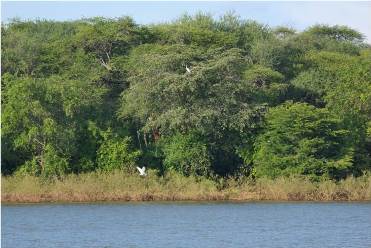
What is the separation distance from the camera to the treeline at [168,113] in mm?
35812

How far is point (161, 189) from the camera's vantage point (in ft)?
112

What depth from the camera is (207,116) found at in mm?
36094

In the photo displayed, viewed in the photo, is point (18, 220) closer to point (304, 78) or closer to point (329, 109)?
point (329, 109)

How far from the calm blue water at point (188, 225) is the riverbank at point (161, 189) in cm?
140

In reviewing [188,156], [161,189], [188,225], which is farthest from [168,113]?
[188,225]

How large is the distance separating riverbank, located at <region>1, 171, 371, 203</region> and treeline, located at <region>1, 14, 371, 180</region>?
1235 millimetres

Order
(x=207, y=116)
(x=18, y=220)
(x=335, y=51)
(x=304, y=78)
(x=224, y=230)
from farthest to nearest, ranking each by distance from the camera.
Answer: (x=335, y=51), (x=304, y=78), (x=207, y=116), (x=18, y=220), (x=224, y=230)

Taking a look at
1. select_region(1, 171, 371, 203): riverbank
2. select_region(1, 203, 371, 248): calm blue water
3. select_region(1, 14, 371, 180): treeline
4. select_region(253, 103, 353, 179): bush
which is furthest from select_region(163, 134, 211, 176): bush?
select_region(1, 203, 371, 248): calm blue water

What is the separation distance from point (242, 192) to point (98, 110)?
23.9 ft

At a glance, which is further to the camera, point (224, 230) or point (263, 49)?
point (263, 49)

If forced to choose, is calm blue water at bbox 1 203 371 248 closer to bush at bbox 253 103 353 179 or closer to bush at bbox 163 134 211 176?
bush at bbox 253 103 353 179

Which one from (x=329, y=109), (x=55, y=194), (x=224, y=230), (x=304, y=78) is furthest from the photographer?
(x=304, y=78)

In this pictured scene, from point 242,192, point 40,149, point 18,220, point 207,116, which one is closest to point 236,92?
point 207,116

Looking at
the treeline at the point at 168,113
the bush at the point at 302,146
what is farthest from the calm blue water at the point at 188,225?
the treeline at the point at 168,113
